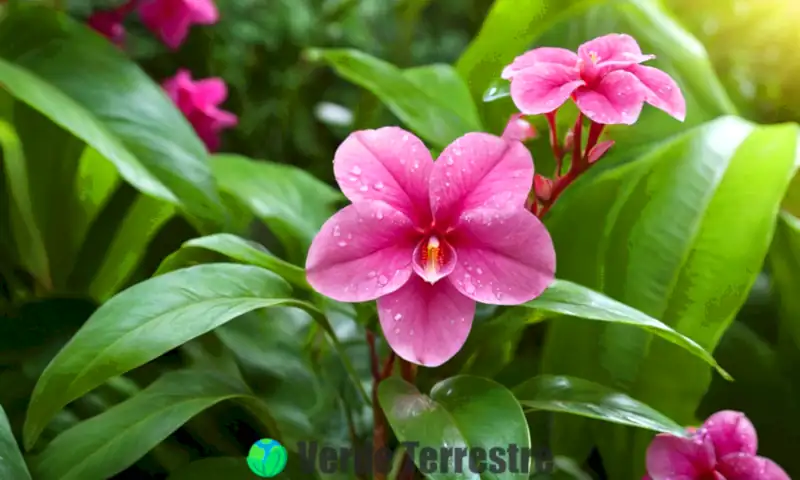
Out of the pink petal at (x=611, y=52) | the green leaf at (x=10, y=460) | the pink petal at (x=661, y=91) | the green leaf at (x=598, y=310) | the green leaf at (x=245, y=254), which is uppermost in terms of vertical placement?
the pink petal at (x=611, y=52)

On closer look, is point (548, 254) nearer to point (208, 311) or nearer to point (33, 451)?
point (208, 311)

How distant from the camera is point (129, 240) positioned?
0.74 m

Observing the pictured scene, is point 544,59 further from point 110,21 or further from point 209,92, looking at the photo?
point 110,21

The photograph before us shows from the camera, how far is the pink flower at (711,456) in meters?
0.48

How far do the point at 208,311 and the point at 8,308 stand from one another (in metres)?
0.32

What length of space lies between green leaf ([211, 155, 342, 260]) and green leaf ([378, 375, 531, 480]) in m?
0.26

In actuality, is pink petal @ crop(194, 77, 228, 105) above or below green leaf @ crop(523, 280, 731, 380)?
below

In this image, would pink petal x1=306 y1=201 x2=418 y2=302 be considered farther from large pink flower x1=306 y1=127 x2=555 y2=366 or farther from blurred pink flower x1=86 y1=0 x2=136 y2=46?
blurred pink flower x1=86 y1=0 x2=136 y2=46

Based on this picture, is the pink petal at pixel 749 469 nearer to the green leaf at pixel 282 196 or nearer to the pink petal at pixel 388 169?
the pink petal at pixel 388 169

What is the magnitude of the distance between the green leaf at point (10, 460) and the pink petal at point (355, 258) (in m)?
0.20

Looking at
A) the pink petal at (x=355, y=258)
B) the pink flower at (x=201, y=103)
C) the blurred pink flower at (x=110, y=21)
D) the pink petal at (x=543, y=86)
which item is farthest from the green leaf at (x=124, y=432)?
the blurred pink flower at (x=110, y=21)

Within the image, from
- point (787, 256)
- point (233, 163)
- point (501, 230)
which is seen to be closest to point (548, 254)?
point (501, 230)

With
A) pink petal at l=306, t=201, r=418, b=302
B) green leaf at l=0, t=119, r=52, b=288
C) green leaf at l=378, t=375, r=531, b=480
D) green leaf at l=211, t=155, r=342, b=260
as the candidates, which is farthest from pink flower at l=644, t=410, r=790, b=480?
green leaf at l=0, t=119, r=52, b=288

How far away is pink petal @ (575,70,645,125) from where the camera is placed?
1.36ft
